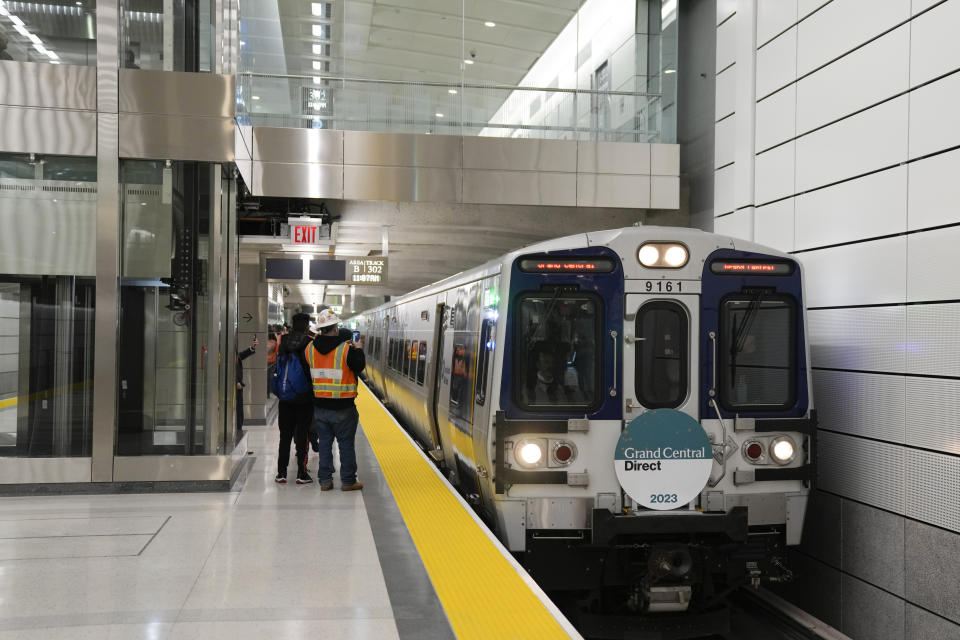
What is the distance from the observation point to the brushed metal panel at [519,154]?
498 inches

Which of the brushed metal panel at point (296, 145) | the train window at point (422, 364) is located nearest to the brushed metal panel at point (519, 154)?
the brushed metal panel at point (296, 145)

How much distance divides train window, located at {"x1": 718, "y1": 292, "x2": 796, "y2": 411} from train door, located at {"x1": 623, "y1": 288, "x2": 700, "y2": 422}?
240 mm

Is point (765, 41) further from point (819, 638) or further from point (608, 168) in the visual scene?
Answer: point (819, 638)

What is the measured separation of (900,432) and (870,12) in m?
3.59

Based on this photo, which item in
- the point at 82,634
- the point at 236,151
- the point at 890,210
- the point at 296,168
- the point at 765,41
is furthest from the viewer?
the point at 296,168

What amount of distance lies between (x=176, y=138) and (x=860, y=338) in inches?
249

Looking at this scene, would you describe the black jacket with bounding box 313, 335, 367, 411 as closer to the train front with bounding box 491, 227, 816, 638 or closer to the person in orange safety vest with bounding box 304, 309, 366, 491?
the person in orange safety vest with bounding box 304, 309, 366, 491

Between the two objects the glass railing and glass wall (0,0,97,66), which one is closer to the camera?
glass wall (0,0,97,66)

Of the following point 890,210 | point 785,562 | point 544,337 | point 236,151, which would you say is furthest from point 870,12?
point 236,151

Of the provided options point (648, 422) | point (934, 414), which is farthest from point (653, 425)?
point (934, 414)

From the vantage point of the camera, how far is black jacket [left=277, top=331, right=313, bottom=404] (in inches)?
318

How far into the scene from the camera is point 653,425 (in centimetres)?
577

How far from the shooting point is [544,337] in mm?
6016

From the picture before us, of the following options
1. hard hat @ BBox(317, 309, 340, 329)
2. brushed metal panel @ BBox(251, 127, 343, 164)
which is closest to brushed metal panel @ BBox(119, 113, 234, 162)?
hard hat @ BBox(317, 309, 340, 329)
